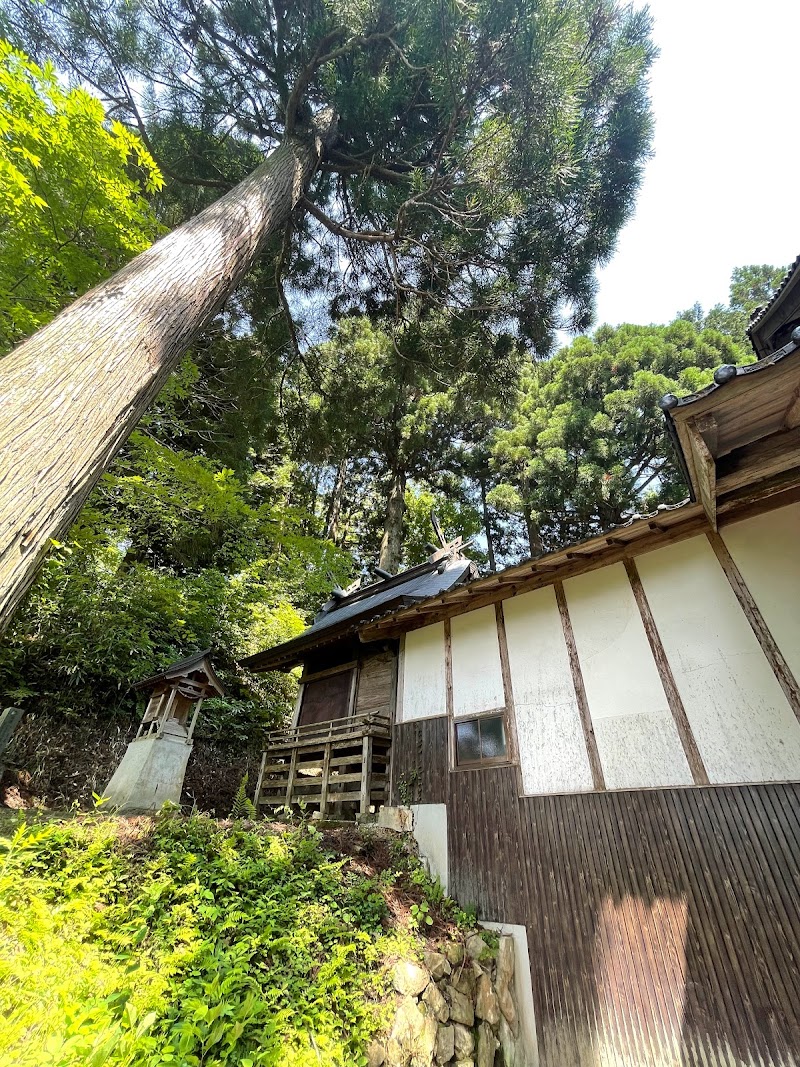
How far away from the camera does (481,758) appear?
571cm

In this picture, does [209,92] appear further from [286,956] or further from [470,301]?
[286,956]

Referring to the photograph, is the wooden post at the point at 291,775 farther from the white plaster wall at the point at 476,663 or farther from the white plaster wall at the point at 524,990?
the white plaster wall at the point at 524,990

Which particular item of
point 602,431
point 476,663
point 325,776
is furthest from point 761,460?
point 602,431

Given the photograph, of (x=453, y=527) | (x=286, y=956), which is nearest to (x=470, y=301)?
(x=286, y=956)

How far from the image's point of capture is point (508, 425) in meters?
17.3

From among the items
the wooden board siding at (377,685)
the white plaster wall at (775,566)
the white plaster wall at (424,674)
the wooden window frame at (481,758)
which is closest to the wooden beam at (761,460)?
the white plaster wall at (775,566)

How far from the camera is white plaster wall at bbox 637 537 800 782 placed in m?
3.97

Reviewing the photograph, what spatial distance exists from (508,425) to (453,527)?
5569 millimetres

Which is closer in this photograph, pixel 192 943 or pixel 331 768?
pixel 192 943

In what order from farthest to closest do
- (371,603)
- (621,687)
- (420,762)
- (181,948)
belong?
(371,603) < (420,762) < (621,687) < (181,948)

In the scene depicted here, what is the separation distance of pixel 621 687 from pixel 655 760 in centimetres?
74

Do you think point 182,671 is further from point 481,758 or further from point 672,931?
point 672,931

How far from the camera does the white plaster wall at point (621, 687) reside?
4453 mm

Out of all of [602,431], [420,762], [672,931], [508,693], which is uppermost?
[602,431]
